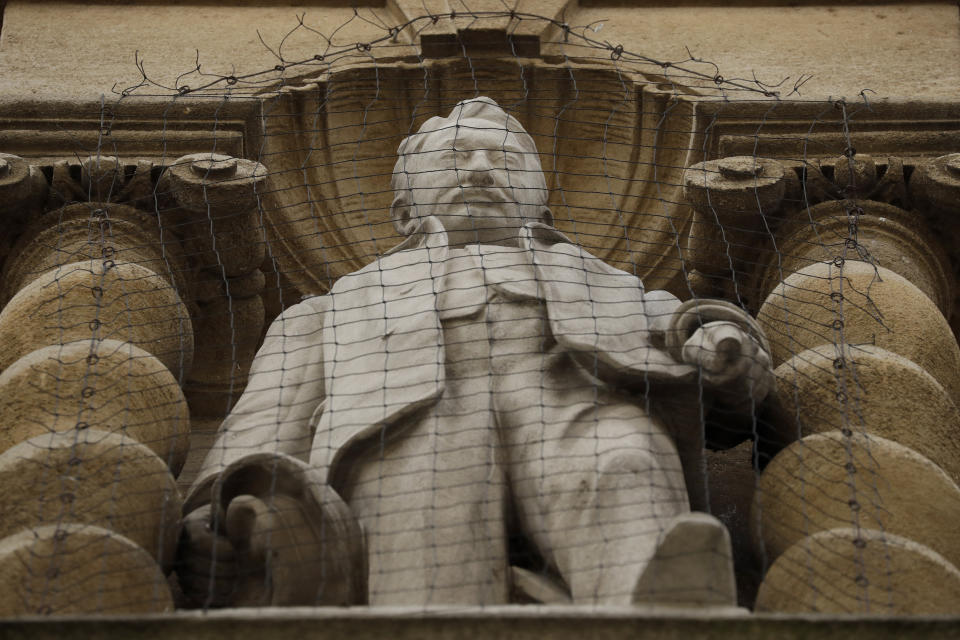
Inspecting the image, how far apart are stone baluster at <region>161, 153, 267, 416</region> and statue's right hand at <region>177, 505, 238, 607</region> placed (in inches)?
48.3

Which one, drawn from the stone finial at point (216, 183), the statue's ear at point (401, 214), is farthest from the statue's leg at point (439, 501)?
the stone finial at point (216, 183)

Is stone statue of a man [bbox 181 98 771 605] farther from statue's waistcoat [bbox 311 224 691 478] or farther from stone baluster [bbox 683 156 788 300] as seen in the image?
stone baluster [bbox 683 156 788 300]

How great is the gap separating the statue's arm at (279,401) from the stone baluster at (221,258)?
600mm

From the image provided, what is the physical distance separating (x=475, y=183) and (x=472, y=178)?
2cm

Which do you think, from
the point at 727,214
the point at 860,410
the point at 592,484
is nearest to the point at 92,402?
the point at 592,484

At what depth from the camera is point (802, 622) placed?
4109 millimetres

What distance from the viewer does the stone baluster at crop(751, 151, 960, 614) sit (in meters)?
4.64

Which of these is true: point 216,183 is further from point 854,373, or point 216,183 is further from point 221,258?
point 854,373

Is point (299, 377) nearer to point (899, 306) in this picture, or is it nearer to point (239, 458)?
point (239, 458)

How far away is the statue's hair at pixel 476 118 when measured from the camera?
6.08 metres

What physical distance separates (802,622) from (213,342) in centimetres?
311

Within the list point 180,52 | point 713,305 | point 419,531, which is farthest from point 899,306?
point 180,52

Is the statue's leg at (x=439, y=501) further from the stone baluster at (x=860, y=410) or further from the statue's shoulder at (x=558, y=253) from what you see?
the stone baluster at (x=860, y=410)

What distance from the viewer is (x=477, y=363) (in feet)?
17.1
